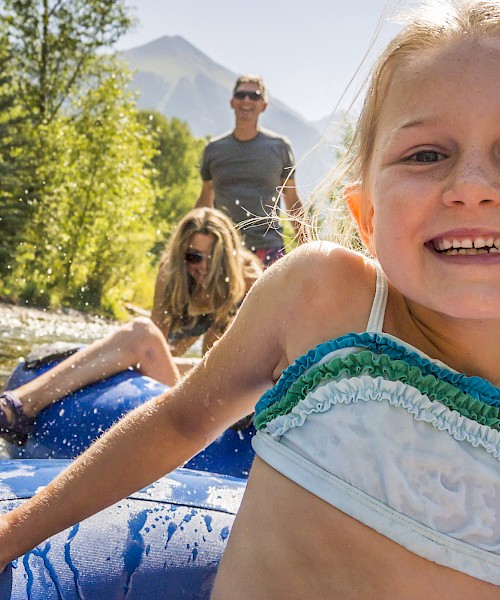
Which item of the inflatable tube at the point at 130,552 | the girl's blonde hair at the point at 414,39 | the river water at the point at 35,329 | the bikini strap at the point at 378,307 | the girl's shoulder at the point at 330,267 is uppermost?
the girl's blonde hair at the point at 414,39

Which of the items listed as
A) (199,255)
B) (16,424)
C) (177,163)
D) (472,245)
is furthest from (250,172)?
(177,163)

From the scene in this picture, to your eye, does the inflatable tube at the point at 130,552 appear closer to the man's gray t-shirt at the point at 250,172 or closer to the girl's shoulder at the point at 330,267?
the girl's shoulder at the point at 330,267

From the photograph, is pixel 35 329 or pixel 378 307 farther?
pixel 35 329

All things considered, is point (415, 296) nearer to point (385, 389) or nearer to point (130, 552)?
point (385, 389)

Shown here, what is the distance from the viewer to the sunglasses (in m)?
3.84

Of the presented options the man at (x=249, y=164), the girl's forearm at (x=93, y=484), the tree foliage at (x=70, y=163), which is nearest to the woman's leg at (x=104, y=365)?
the girl's forearm at (x=93, y=484)

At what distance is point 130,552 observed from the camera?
128 centimetres

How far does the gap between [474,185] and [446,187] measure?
0.13 feet

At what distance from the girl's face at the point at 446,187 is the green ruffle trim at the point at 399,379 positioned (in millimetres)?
94

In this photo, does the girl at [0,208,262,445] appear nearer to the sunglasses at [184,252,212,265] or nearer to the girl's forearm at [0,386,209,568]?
the sunglasses at [184,252,212,265]

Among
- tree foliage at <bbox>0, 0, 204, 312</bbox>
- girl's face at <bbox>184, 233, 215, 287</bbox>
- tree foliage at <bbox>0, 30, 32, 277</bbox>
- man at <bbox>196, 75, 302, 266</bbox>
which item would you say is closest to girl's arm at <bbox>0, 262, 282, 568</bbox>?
girl's face at <bbox>184, 233, 215, 287</bbox>

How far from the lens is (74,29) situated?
17.5 meters

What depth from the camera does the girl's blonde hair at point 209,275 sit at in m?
3.71

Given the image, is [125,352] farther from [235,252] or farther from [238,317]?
[238,317]
